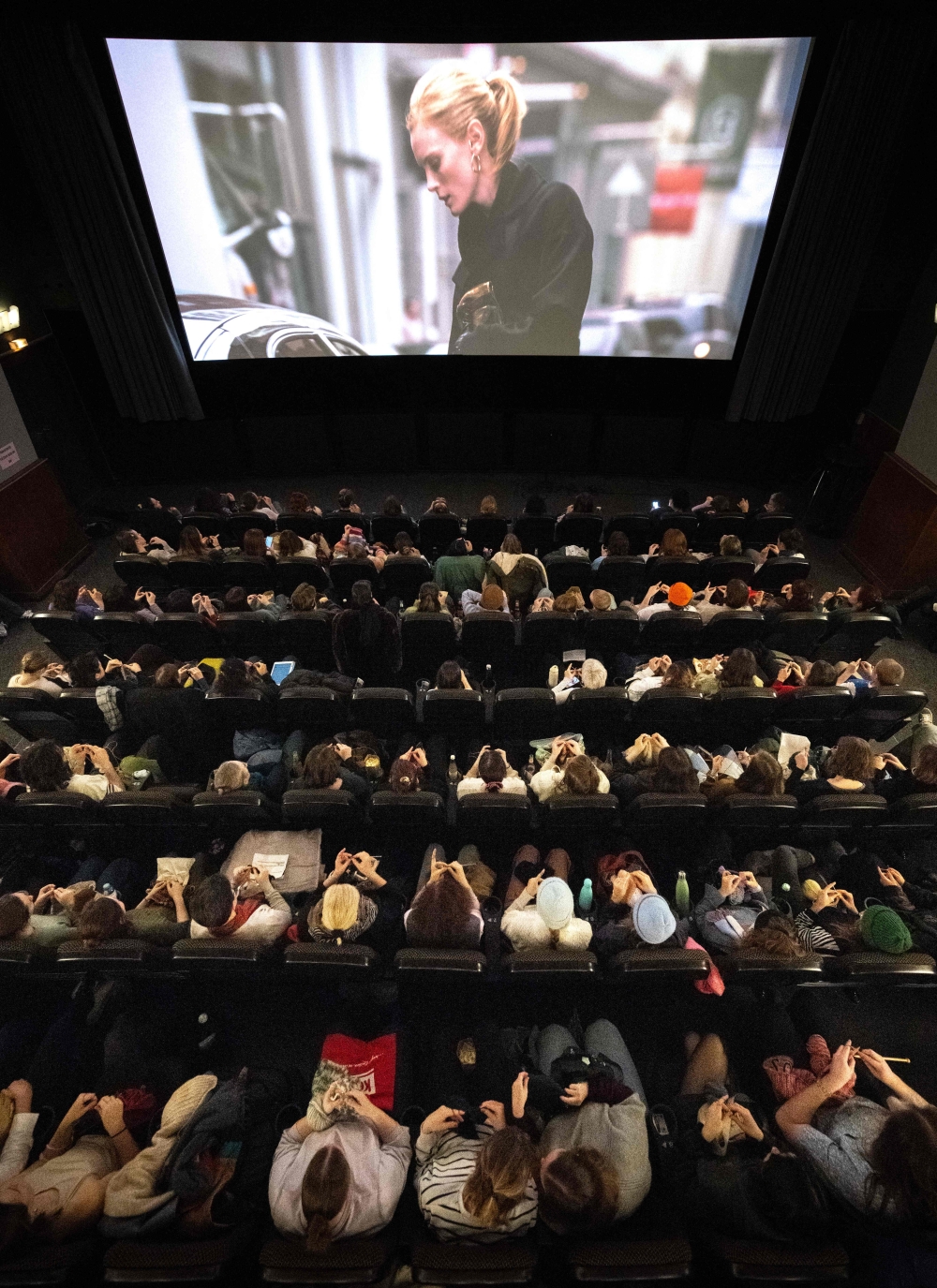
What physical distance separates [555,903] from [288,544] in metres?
3.77

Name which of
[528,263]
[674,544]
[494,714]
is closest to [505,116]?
[528,263]

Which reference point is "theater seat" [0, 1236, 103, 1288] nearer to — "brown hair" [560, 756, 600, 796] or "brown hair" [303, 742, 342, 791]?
"brown hair" [303, 742, 342, 791]

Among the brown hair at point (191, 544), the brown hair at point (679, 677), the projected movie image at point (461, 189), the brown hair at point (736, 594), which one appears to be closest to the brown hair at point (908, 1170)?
the brown hair at point (679, 677)

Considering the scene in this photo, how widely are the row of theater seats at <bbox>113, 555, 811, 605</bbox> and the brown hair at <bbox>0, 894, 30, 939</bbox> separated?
306 cm

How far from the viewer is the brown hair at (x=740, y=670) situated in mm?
3770

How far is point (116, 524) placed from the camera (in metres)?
7.41

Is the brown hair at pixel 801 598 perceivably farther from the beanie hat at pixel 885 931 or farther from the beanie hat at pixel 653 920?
the beanie hat at pixel 653 920

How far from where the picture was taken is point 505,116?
585 cm

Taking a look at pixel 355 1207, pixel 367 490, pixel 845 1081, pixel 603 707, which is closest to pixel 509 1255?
pixel 355 1207

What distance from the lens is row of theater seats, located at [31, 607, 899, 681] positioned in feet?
14.1

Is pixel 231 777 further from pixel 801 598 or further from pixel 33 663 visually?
pixel 801 598

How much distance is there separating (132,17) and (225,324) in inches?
96.8

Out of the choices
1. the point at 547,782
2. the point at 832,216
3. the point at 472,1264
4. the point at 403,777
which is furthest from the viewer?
the point at 832,216

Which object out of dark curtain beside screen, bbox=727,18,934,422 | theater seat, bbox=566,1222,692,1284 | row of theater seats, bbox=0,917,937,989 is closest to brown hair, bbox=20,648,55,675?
row of theater seats, bbox=0,917,937,989
